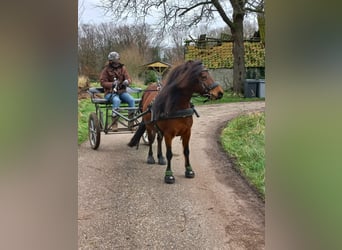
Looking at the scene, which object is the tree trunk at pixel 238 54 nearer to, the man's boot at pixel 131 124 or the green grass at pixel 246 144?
the green grass at pixel 246 144

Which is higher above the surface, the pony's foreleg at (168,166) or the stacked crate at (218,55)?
the stacked crate at (218,55)

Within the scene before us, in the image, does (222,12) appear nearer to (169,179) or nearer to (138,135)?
(169,179)

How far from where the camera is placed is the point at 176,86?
123 cm

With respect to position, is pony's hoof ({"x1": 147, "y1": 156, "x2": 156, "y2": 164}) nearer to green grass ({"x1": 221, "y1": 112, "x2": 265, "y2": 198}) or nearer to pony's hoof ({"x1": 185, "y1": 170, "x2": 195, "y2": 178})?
pony's hoof ({"x1": 185, "y1": 170, "x2": 195, "y2": 178})

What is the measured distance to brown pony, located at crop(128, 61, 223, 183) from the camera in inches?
44.2

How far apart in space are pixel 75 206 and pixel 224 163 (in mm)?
836

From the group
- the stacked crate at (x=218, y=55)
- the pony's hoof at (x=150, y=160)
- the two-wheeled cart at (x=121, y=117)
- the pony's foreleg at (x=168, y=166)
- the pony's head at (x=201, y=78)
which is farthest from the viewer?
the two-wheeled cart at (x=121, y=117)

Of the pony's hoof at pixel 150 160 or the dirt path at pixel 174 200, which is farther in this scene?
the pony's hoof at pixel 150 160

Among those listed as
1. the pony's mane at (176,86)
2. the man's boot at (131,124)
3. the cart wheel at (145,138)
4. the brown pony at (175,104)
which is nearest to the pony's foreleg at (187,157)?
the brown pony at (175,104)

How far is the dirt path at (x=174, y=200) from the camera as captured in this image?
2.78 feet

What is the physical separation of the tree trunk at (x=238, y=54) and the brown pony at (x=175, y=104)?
0.07 meters

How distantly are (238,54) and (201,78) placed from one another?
0.48 feet
